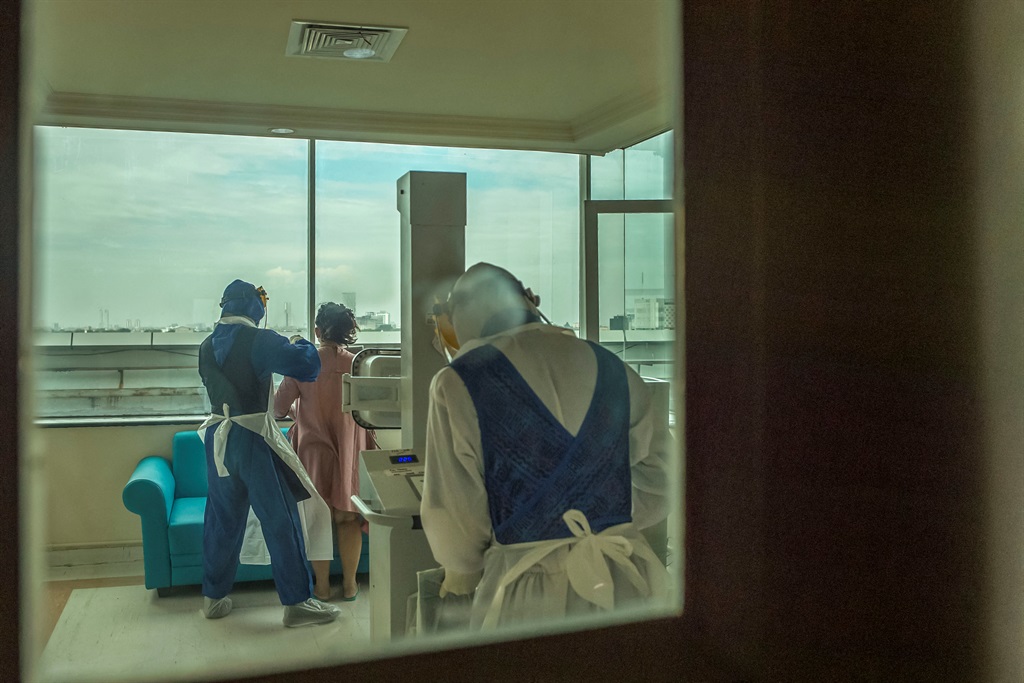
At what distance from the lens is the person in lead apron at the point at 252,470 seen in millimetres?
946

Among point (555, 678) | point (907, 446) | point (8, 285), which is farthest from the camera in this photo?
point (907, 446)

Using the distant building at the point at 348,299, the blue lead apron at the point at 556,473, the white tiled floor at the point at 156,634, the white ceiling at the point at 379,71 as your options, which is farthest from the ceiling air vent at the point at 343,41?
the white tiled floor at the point at 156,634

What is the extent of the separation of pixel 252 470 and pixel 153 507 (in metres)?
0.12

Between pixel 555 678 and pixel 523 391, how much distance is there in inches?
14.9

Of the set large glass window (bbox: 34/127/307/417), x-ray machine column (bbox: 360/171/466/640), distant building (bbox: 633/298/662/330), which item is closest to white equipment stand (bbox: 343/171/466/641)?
x-ray machine column (bbox: 360/171/466/640)

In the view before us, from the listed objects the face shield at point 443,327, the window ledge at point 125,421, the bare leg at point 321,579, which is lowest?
the bare leg at point 321,579

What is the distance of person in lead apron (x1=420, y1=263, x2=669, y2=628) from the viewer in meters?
1.08

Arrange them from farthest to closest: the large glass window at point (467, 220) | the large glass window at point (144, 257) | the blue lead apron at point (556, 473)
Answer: the blue lead apron at point (556, 473) → the large glass window at point (467, 220) → the large glass window at point (144, 257)

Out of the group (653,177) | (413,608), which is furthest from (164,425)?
(653,177)

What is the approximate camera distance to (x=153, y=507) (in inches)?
35.8

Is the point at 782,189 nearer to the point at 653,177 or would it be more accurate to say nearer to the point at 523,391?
the point at 653,177

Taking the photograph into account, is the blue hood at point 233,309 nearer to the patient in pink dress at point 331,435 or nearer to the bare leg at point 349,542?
the patient in pink dress at point 331,435

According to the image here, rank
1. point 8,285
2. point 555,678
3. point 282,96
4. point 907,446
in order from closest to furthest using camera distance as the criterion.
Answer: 1. point 8,285
2. point 282,96
3. point 555,678
4. point 907,446

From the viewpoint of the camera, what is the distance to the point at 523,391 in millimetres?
1111
